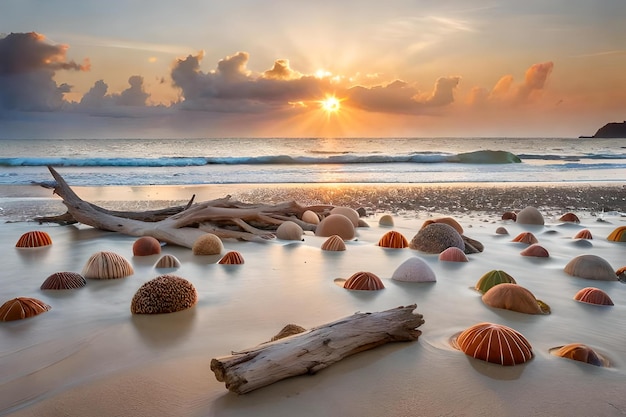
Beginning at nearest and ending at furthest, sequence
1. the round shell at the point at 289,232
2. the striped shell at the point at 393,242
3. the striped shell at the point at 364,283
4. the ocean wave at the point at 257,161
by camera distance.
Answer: the striped shell at the point at 364,283
the striped shell at the point at 393,242
the round shell at the point at 289,232
the ocean wave at the point at 257,161

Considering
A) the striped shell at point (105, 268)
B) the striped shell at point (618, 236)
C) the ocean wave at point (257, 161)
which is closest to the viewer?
the striped shell at point (105, 268)

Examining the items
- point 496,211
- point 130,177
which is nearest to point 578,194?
point 496,211

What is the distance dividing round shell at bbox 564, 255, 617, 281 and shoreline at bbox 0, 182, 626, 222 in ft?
20.2

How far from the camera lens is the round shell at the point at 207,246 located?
719 cm

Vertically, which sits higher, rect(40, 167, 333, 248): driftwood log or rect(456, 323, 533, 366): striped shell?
rect(40, 167, 333, 248): driftwood log

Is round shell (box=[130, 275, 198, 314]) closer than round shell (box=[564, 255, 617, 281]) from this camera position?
Yes

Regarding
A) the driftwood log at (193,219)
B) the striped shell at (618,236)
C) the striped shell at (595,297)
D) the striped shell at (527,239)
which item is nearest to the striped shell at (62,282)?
the driftwood log at (193,219)

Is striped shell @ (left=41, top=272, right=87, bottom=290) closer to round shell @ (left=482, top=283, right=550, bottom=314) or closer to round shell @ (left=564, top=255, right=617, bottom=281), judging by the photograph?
round shell @ (left=482, top=283, right=550, bottom=314)

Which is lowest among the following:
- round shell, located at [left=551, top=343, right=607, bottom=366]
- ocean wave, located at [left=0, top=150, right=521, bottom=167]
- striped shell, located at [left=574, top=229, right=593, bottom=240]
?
striped shell, located at [left=574, top=229, right=593, bottom=240]

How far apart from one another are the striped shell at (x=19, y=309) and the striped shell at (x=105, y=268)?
1222mm

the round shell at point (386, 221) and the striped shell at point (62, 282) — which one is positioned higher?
the striped shell at point (62, 282)

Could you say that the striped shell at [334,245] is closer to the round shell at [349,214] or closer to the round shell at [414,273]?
the round shell at [414,273]

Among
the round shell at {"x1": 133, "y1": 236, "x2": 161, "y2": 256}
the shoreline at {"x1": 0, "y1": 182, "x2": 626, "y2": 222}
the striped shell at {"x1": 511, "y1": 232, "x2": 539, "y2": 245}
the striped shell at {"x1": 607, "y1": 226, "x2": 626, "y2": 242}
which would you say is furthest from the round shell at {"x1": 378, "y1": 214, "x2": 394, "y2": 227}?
the round shell at {"x1": 133, "y1": 236, "x2": 161, "y2": 256}

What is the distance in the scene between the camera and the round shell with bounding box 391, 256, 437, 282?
5535 mm
